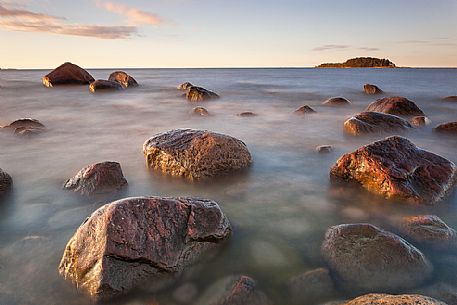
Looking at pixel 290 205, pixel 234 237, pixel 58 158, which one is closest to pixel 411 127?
pixel 290 205

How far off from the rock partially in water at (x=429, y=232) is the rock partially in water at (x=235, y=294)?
69.3 inches

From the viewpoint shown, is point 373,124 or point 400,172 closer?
point 400,172

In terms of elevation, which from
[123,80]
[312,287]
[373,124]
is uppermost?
[373,124]

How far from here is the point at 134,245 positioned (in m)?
2.98

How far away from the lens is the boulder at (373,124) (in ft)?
27.7

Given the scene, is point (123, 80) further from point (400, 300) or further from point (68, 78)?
point (400, 300)

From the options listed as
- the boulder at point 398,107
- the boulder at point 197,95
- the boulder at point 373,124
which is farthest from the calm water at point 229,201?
the boulder at point 197,95

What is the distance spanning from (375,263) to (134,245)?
2.04 m

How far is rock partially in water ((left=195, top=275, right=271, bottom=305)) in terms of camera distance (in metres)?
2.89

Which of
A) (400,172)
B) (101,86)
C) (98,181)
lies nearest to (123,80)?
(101,86)

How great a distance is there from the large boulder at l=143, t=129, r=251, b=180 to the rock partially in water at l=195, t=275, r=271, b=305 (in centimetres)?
229

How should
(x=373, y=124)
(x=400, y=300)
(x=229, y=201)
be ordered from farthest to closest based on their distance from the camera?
(x=373, y=124) → (x=229, y=201) → (x=400, y=300)

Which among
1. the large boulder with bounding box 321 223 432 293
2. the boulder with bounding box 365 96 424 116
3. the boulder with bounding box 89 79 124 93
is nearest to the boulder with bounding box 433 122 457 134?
the boulder with bounding box 365 96 424 116

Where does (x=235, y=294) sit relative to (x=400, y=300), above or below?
below
